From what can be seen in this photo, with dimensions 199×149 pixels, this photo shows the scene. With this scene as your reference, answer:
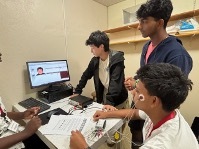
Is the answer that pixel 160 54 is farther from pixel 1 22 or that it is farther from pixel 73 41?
pixel 1 22

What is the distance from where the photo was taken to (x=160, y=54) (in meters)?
1.19

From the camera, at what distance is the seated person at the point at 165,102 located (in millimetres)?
658

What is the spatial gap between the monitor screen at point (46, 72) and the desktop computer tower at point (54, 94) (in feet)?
0.40

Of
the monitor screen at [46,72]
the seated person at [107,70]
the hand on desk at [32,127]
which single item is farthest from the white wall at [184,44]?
the hand on desk at [32,127]

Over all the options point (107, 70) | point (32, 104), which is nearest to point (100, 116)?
point (107, 70)

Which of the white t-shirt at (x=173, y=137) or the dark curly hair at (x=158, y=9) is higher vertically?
the dark curly hair at (x=158, y=9)

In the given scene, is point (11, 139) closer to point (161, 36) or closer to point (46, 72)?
point (46, 72)

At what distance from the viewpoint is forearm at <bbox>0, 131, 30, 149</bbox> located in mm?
1000

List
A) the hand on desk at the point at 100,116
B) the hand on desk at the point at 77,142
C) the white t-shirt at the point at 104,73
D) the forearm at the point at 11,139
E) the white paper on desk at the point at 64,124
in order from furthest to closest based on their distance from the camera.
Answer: the white t-shirt at the point at 104,73, the hand on desk at the point at 100,116, the white paper on desk at the point at 64,124, the forearm at the point at 11,139, the hand on desk at the point at 77,142

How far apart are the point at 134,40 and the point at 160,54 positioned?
1454mm

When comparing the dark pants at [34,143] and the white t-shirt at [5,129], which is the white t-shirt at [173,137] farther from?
the dark pants at [34,143]

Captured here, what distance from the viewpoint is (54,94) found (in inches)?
70.9

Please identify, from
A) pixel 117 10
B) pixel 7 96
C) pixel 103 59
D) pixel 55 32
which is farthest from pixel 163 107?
pixel 117 10

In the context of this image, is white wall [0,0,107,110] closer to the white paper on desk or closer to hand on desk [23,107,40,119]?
hand on desk [23,107,40,119]
